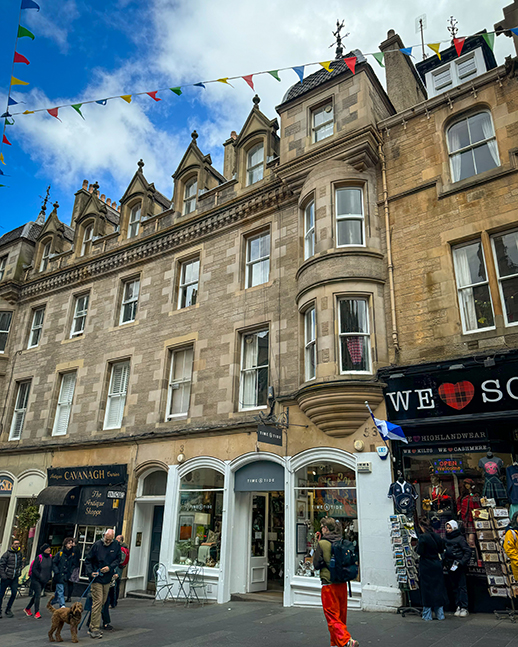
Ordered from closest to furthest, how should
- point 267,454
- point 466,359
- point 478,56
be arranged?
point 466,359, point 267,454, point 478,56

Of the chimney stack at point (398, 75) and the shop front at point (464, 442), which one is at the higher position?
the chimney stack at point (398, 75)

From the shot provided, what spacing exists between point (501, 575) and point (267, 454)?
5.98 m

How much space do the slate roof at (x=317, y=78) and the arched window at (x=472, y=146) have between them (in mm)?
3987

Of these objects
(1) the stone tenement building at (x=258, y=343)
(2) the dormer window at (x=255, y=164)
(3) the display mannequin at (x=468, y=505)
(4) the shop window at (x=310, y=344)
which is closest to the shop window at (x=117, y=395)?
(1) the stone tenement building at (x=258, y=343)

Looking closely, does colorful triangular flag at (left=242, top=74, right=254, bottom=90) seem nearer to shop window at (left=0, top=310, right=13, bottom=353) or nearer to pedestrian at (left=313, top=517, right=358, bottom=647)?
pedestrian at (left=313, top=517, right=358, bottom=647)

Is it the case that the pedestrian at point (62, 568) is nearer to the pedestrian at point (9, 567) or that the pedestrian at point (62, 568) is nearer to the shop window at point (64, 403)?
the pedestrian at point (9, 567)

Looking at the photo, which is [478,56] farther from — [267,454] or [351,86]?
[267,454]

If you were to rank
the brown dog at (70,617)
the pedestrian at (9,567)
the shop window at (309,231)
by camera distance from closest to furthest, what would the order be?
the brown dog at (70,617) < the pedestrian at (9,567) < the shop window at (309,231)

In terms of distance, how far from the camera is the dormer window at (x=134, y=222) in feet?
66.5

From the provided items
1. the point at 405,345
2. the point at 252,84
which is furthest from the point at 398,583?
the point at 252,84

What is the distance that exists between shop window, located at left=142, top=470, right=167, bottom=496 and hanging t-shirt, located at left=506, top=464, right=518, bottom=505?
1005cm

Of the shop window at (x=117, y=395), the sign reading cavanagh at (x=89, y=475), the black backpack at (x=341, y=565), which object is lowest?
the black backpack at (x=341, y=565)

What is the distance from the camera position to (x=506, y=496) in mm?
9742

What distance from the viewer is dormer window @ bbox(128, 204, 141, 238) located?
66.5 ft
